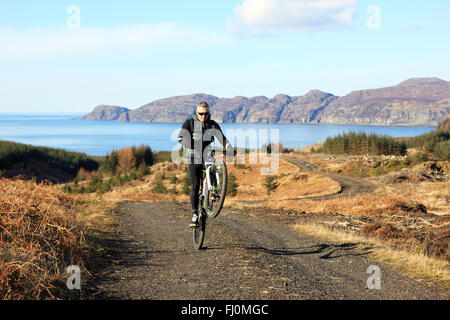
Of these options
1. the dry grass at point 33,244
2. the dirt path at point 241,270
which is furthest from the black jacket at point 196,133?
the dry grass at point 33,244

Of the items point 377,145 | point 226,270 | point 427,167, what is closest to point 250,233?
point 226,270

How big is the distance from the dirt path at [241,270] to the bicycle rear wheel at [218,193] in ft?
3.73

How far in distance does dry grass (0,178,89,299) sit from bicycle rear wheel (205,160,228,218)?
3039 millimetres

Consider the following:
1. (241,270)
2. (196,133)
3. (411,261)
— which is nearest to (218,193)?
(196,133)

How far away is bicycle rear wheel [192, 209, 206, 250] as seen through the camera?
9.74m

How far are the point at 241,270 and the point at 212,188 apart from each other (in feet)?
6.71

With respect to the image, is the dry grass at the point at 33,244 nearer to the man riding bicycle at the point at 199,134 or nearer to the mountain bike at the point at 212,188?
the mountain bike at the point at 212,188

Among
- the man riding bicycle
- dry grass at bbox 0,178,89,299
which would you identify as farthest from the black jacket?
dry grass at bbox 0,178,89,299

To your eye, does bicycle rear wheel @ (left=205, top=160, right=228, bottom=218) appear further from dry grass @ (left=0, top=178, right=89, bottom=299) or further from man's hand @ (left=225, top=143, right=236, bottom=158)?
dry grass @ (left=0, top=178, right=89, bottom=299)

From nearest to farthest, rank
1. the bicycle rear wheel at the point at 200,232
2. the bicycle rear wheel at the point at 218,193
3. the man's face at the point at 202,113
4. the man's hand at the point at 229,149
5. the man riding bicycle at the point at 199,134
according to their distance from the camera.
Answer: the man's face at the point at 202,113
the man riding bicycle at the point at 199,134
the bicycle rear wheel at the point at 218,193
the man's hand at the point at 229,149
the bicycle rear wheel at the point at 200,232

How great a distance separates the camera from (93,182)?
182 feet

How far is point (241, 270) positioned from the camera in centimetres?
798

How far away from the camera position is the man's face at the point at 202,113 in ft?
28.0
